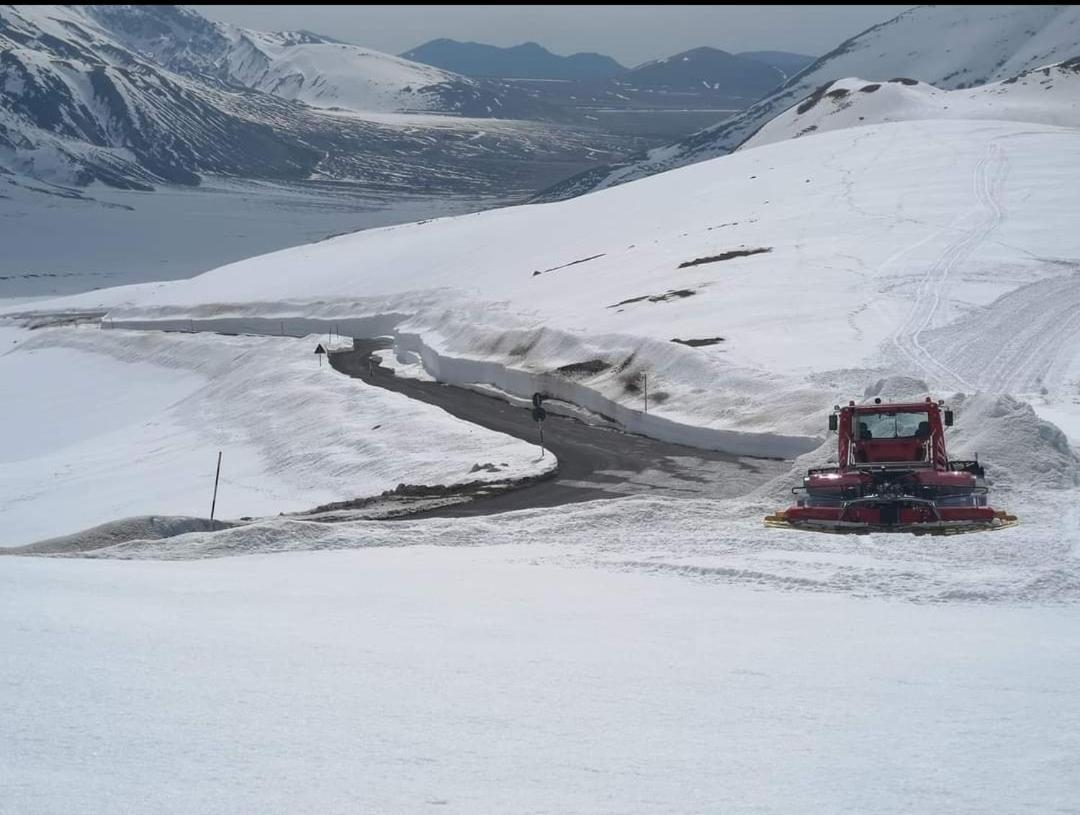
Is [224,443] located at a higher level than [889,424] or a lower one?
lower

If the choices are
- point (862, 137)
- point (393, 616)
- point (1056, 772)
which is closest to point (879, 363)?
point (393, 616)

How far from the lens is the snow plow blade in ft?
53.5

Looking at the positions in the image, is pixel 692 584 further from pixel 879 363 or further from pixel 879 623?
pixel 879 363

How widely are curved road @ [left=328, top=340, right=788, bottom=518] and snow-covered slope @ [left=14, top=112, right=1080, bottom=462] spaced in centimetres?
138

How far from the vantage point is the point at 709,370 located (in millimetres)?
35094

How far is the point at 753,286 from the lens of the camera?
4622 cm

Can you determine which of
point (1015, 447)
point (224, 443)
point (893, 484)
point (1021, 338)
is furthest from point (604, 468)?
point (224, 443)

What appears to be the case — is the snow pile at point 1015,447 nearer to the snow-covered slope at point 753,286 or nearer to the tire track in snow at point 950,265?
the snow-covered slope at point 753,286

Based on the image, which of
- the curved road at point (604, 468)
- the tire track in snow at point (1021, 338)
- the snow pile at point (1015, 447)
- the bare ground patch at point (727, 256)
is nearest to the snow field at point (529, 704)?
the snow pile at point (1015, 447)

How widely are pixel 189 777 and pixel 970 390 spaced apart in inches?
1066

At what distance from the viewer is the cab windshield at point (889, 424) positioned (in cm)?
1928

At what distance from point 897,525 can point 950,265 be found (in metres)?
32.1

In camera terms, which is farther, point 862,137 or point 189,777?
point 862,137

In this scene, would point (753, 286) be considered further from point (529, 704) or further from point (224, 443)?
point (529, 704)
